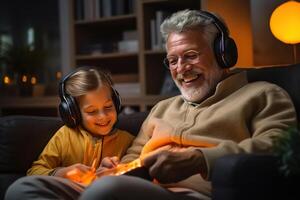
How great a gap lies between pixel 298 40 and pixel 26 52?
2.11m

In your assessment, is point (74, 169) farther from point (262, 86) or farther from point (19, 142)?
point (262, 86)

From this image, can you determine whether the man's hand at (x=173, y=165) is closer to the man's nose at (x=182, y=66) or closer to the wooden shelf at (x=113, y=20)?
the man's nose at (x=182, y=66)

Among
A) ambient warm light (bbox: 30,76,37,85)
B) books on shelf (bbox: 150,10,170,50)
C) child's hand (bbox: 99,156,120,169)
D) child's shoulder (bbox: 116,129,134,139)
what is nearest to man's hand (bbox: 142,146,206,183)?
child's hand (bbox: 99,156,120,169)

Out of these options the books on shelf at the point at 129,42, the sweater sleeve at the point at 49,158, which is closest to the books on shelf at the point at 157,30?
the books on shelf at the point at 129,42

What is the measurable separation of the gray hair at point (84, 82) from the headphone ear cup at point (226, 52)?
403 mm

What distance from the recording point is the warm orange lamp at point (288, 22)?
253 cm

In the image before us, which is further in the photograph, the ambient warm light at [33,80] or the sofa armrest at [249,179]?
the ambient warm light at [33,80]

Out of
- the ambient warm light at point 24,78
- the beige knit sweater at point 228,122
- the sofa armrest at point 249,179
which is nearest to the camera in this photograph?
the sofa armrest at point 249,179

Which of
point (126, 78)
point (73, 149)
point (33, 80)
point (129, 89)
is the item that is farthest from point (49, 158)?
point (33, 80)

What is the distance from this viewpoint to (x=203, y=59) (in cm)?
176

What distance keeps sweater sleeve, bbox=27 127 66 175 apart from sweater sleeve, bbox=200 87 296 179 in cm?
56

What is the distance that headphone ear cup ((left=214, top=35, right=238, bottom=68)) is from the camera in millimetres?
1720

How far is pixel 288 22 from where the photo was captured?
100 inches

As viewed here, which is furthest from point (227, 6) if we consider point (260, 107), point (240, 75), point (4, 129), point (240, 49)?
point (4, 129)
